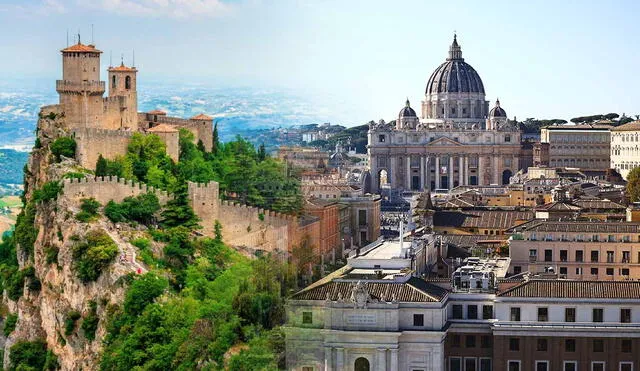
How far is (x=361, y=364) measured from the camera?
26.1 m

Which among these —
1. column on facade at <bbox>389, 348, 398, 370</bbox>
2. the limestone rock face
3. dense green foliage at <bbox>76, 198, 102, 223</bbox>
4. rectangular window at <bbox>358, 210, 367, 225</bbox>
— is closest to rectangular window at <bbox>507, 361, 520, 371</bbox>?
column on facade at <bbox>389, 348, 398, 370</bbox>

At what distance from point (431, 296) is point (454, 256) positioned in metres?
8.95

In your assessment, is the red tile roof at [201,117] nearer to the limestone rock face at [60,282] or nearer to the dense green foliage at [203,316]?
the limestone rock face at [60,282]

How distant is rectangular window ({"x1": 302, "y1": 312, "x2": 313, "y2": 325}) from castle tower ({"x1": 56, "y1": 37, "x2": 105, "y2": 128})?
15.1 m

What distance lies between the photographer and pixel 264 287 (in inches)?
1094

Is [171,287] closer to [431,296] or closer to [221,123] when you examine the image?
[221,123]

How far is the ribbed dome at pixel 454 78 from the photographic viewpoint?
10944 centimetres

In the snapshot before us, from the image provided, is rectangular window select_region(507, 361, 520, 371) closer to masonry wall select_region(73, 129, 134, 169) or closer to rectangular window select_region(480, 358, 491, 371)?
rectangular window select_region(480, 358, 491, 371)

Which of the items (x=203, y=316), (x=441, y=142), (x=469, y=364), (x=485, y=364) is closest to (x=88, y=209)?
(x=203, y=316)

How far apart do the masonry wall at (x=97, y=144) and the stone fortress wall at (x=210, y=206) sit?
176cm

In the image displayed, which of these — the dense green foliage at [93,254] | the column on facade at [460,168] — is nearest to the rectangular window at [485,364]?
the dense green foliage at [93,254]

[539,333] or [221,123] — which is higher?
[221,123]

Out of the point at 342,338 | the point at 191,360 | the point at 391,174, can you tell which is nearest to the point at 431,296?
the point at 342,338

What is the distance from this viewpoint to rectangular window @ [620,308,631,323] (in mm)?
26734
